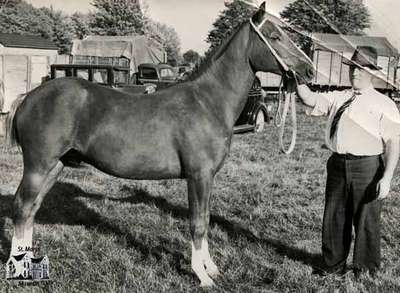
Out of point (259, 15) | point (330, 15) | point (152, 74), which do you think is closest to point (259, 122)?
point (152, 74)

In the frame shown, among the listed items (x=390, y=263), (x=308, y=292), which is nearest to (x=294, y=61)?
(x=308, y=292)

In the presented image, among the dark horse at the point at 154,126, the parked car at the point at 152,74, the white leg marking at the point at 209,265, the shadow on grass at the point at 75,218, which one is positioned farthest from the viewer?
the parked car at the point at 152,74

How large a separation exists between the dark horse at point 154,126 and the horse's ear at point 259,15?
0.08 ft

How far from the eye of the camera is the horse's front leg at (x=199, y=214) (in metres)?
3.86

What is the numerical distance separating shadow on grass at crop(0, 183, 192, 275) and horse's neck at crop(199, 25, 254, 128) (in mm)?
1638

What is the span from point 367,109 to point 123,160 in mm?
2110

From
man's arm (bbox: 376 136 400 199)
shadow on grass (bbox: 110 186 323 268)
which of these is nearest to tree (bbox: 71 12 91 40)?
shadow on grass (bbox: 110 186 323 268)

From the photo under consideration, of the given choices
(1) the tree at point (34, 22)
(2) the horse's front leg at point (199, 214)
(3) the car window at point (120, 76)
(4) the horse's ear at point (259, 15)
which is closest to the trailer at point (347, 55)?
(4) the horse's ear at point (259, 15)

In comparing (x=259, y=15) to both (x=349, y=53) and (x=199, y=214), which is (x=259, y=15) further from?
(x=199, y=214)

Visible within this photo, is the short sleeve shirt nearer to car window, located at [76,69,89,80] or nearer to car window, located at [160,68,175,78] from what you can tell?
Result: car window, located at [76,69,89,80]

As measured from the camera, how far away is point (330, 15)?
3.04m

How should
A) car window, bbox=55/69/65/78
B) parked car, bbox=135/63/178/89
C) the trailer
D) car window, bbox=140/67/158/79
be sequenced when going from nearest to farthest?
the trailer, car window, bbox=55/69/65/78, parked car, bbox=135/63/178/89, car window, bbox=140/67/158/79
